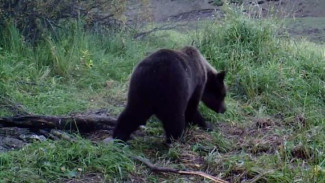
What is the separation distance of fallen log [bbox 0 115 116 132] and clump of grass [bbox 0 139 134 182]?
0.86m

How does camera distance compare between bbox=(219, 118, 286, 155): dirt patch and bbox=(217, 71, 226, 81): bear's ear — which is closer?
bbox=(219, 118, 286, 155): dirt patch

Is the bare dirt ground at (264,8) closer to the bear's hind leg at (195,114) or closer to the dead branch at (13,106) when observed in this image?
the bear's hind leg at (195,114)

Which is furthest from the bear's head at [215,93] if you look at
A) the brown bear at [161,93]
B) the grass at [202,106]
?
the brown bear at [161,93]

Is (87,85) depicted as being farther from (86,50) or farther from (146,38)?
(146,38)

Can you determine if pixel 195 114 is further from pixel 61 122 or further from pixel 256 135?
pixel 61 122

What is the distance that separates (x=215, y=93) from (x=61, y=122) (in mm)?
2091

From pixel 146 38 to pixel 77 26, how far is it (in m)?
2.27

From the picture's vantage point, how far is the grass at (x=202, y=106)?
5.70 metres

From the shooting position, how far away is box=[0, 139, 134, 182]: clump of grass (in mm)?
5414

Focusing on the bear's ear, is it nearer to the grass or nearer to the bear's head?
the bear's head

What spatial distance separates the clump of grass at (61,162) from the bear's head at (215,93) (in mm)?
2157

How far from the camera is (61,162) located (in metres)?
5.63

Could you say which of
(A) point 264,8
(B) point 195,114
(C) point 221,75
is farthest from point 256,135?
(A) point 264,8

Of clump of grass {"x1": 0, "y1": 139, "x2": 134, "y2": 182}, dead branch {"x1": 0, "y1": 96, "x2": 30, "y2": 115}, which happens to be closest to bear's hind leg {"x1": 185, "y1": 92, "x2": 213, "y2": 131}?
clump of grass {"x1": 0, "y1": 139, "x2": 134, "y2": 182}
